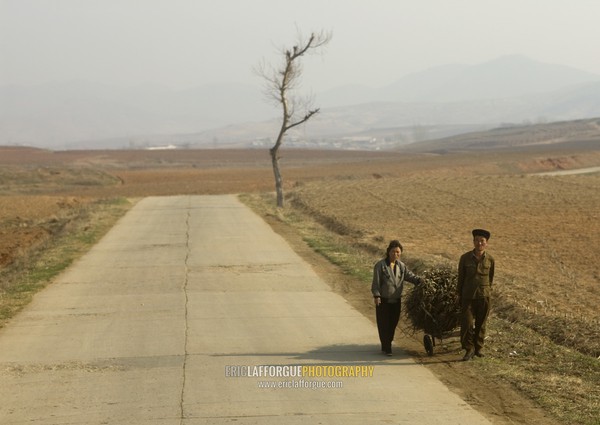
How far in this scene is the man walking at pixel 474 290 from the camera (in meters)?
11.4

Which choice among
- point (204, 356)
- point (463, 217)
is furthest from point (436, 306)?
point (463, 217)

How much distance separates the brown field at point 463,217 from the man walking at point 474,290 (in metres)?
0.43

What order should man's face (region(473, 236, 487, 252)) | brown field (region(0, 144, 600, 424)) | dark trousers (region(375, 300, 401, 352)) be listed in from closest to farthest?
1. man's face (region(473, 236, 487, 252))
2. dark trousers (region(375, 300, 401, 352))
3. brown field (region(0, 144, 600, 424))

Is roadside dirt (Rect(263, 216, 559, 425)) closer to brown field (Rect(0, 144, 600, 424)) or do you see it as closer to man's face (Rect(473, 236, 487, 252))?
brown field (Rect(0, 144, 600, 424))

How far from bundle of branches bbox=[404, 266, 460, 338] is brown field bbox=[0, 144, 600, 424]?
520 mm

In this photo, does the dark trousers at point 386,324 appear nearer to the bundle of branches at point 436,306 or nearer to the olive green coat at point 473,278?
the bundle of branches at point 436,306

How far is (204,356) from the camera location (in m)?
11.5

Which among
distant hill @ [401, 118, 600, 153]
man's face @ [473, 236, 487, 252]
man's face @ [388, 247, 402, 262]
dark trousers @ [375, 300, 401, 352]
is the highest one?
man's face @ [473, 236, 487, 252]

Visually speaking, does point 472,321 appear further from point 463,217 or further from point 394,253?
point 463,217

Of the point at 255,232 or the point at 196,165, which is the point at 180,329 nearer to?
the point at 255,232

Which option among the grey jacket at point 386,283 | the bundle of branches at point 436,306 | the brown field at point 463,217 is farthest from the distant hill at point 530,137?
the grey jacket at point 386,283

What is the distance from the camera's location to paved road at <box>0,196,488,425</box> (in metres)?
9.05

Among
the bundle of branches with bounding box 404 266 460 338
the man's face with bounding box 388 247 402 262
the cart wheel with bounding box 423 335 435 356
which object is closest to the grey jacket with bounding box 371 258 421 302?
the man's face with bounding box 388 247 402 262

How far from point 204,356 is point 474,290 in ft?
11.3
